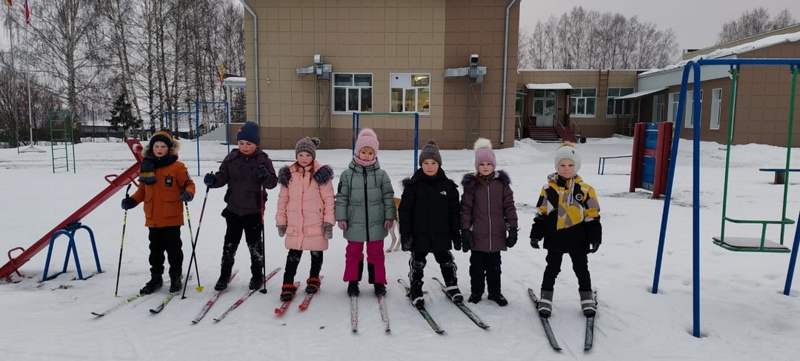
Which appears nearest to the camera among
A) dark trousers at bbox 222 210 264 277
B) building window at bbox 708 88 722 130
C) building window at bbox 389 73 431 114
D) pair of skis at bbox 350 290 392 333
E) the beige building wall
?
pair of skis at bbox 350 290 392 333

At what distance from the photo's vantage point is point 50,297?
4418 millimetres

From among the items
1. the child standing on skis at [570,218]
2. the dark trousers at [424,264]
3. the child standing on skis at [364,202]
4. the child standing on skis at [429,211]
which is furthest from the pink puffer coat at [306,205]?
the child standing on skis at [570,218]

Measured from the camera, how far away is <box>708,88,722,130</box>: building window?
22.7 metres

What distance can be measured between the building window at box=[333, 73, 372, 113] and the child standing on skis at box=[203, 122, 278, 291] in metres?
16.0

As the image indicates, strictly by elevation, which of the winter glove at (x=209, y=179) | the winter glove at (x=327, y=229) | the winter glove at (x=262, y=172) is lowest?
the winter glove at (x=327, y=229)

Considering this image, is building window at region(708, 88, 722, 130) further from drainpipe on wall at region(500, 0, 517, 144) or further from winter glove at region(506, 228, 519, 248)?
winter glove at region(506, 228, 519, 248)

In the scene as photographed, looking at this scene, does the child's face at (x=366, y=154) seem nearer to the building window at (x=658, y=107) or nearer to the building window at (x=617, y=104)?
the building window at (x=658, y=107)

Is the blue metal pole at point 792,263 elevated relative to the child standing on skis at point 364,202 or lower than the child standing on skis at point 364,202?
lower

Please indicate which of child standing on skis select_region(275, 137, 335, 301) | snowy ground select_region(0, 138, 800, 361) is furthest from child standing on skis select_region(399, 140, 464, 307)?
child standing on skis select_region(275, 137, 335, 301)

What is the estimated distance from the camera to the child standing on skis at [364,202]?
4.29m

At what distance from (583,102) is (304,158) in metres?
30.5

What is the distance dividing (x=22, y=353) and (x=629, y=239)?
6496 millimetres

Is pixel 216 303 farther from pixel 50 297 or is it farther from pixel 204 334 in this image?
pixel 50 297

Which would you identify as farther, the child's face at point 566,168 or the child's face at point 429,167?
the child's face at point 429,167
